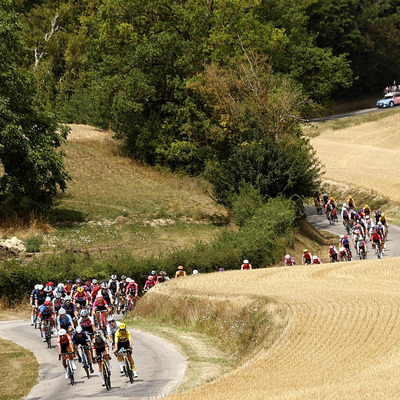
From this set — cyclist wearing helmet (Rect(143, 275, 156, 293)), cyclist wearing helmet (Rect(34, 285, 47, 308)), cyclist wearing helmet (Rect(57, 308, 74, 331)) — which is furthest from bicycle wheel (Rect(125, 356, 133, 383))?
cyclist wearing helmet (Rect(143, 275, 156, 293))

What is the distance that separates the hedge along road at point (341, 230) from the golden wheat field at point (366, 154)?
7.55 meters

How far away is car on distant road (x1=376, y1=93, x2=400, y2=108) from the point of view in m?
110

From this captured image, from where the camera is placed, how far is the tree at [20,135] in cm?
4669

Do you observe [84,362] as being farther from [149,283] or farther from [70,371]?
[149,283]

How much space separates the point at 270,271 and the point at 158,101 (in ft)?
100

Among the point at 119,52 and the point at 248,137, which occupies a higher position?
the point at 119,52

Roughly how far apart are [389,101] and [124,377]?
93846mm

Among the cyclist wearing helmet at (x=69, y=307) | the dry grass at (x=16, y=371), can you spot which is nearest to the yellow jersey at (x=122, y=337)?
the dry grass at (x=16, y=371)

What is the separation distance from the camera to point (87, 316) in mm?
24094

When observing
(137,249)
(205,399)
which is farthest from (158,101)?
(205,399)

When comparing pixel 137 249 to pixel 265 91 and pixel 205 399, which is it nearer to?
pixel 265 91

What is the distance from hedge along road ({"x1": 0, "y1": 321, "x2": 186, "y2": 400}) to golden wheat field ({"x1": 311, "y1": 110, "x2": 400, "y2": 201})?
43.4 m

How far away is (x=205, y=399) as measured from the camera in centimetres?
1780

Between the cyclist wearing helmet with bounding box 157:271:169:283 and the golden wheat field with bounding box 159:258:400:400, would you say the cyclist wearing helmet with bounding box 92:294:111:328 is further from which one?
the cyclist wearing helmet with bounding box 157:271:169:283
